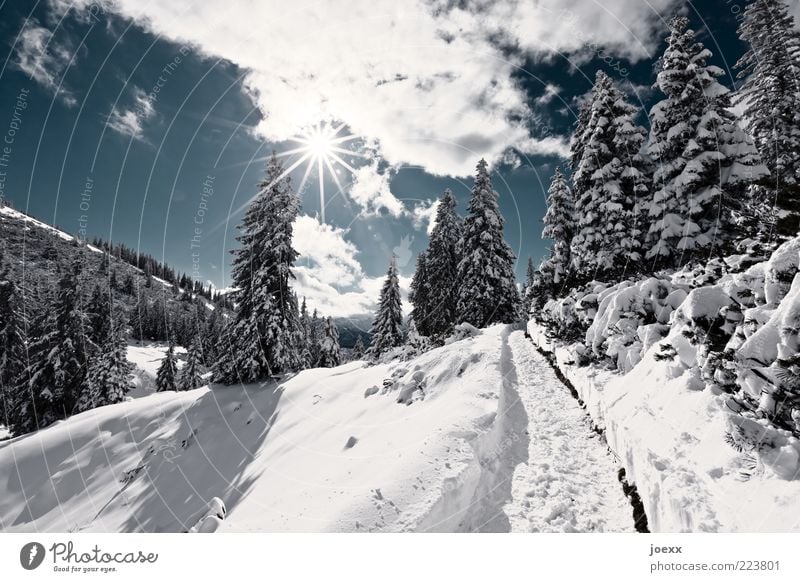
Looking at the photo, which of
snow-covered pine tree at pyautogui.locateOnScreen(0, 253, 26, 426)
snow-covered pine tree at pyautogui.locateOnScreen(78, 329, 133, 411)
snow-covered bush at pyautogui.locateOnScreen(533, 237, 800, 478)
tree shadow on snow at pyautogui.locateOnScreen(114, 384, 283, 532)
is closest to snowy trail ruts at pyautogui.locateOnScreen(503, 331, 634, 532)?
snow-covered bush at pyautogui.locateOnScreen(533, 237, 800, 478)

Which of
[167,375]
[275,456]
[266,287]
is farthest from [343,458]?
[167,375]

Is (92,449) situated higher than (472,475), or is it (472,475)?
(472,475)

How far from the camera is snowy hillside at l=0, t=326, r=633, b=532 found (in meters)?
4.60

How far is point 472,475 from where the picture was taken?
524 cm

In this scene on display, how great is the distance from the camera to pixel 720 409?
4004mm

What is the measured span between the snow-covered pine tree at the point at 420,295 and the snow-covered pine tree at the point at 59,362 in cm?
3050

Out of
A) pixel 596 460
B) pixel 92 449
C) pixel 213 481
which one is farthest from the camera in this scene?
pixel 92 449

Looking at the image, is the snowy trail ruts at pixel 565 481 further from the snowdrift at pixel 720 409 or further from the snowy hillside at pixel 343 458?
the snowdrift at pixel 720 409

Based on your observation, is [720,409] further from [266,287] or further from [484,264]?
[484,264]

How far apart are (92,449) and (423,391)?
54.9 ft

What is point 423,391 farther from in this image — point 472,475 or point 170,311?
point 170,311

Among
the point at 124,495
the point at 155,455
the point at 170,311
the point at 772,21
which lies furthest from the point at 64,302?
the point at 170,311

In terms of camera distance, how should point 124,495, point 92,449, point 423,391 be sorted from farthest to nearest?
point 92,449
point 124,495
point 423,391

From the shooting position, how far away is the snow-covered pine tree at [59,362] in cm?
2595
